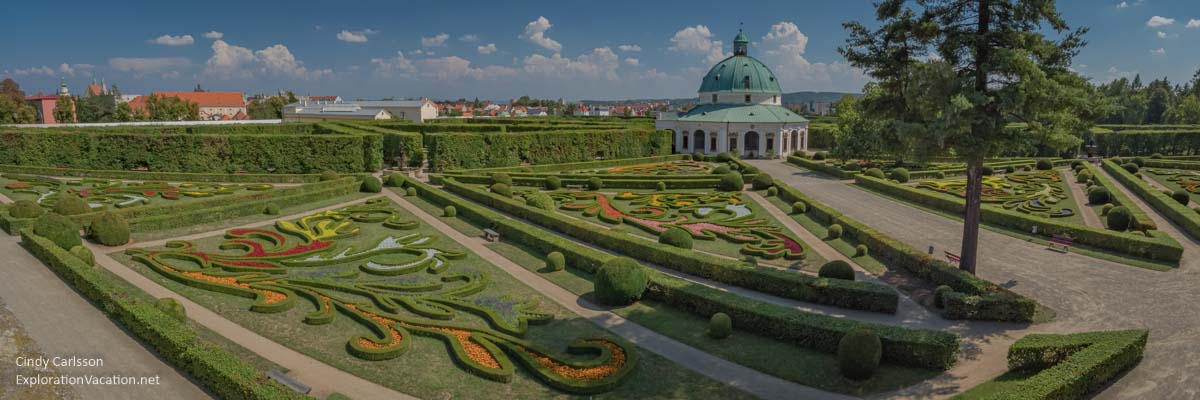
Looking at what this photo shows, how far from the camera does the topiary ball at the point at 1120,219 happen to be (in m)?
28.0

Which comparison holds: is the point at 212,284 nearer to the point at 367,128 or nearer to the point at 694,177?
the point at 694,177

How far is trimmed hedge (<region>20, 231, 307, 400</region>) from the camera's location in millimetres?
11977

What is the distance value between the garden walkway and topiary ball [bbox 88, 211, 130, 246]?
28.2 metres

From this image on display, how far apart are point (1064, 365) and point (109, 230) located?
30990 mm

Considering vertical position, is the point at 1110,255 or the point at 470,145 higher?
the point at 470,145

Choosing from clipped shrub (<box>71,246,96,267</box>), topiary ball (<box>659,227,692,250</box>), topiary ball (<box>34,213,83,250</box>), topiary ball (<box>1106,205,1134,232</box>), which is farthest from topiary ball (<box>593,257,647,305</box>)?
topiary ball (<box>1106,205,1134,232</box>)

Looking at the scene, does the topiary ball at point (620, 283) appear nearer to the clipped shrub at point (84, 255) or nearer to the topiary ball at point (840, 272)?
the topiary ball at point (840, 272)

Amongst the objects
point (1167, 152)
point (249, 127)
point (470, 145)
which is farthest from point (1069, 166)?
point (249, 127)

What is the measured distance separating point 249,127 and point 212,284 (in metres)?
55.5

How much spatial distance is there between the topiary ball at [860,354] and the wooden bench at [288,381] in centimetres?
1151

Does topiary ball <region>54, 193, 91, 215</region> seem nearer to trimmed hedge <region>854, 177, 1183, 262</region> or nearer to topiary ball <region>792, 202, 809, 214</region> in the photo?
topiary ball <region>792, 202, 809, 214</region>

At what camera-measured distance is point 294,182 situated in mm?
43656

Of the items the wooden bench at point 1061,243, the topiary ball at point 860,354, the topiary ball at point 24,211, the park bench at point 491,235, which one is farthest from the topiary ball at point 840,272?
the topiary ball at point 24,211

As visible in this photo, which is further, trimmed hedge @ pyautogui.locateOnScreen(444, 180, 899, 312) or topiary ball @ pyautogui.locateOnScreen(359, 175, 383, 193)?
topiary ball @ pyautogui.locateOnScreen(359, 175, 383, 193)
